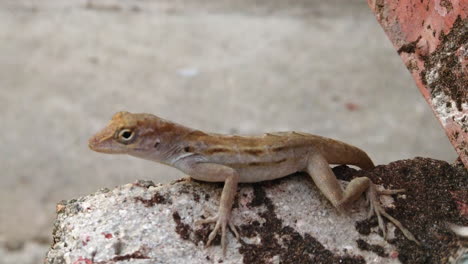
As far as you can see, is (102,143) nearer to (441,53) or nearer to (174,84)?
(441,53)

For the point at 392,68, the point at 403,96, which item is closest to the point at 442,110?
the point at 403,96

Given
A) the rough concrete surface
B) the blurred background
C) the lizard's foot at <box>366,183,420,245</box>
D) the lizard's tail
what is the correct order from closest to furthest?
the rough concrete surface
the lizard's foot at <box>366,183,420,245</box>
the lizard's tail
the blurred background

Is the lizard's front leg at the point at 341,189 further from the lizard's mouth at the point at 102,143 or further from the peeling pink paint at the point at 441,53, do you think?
the lizard's mouth at the point at 102,143

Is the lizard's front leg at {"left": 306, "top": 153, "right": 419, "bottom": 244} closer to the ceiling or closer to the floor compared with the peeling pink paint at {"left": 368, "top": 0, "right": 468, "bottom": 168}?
closer to the floor

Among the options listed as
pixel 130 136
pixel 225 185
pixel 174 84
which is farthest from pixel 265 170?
pixel 174 84

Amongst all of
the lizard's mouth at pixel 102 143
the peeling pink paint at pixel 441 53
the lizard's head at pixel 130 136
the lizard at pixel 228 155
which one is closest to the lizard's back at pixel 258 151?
the lizard at pixel 228 155

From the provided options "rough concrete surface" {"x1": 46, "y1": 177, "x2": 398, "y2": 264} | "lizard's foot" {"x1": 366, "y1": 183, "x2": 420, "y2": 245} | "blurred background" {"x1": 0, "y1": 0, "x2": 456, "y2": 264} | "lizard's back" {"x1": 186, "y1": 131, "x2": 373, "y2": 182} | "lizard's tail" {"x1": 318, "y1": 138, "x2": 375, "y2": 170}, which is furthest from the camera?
"blurred background" {"x1": 0, "y1": 0, "x2": 456, "y2": 264}

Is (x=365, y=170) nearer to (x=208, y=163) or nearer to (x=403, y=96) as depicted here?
(x=208, y=163)

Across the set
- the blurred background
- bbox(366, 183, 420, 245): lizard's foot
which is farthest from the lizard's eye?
the blurred background

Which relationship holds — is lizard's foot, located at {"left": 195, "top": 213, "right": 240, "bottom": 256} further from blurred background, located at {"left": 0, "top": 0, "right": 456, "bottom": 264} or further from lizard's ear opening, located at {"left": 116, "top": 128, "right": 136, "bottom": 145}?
blurred background, located at {"left": 0, "top": 0, "right": 456, "bottom": 264}
